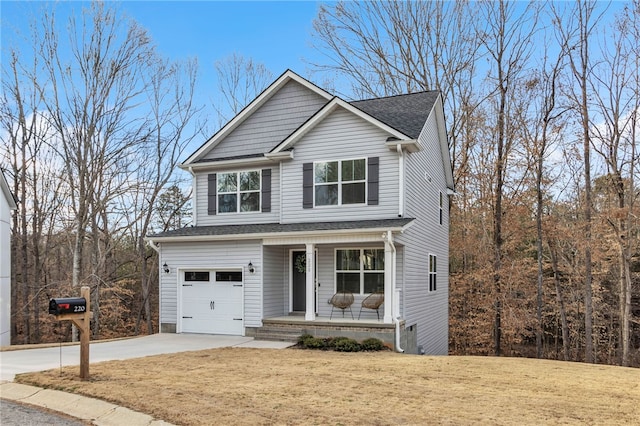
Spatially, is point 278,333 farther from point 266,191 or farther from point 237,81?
point 237,81

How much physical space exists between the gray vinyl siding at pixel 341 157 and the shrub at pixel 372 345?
338cm

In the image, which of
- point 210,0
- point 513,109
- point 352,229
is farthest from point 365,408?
point 513,109

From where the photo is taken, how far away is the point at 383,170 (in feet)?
43.2

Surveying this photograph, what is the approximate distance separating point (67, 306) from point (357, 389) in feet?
15.3

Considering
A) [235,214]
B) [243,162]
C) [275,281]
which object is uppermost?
[243,162]

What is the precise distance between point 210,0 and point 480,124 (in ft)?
44.1

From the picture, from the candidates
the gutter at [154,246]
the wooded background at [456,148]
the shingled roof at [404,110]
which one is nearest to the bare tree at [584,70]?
the wooded background at [456,148]

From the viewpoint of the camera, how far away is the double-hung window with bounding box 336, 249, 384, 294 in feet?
43.4

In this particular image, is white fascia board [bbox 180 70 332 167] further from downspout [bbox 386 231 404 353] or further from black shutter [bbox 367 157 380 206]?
downspout [bbox 386 231 404 353]

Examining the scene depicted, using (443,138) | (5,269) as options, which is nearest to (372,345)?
(443,138)

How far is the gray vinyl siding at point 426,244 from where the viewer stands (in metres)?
13.4

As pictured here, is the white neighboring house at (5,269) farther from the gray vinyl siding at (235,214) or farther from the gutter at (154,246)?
the gray vinyl siding at (235,214)

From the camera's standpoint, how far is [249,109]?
15758mm

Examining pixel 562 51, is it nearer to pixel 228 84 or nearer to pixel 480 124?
pixel 480 124
